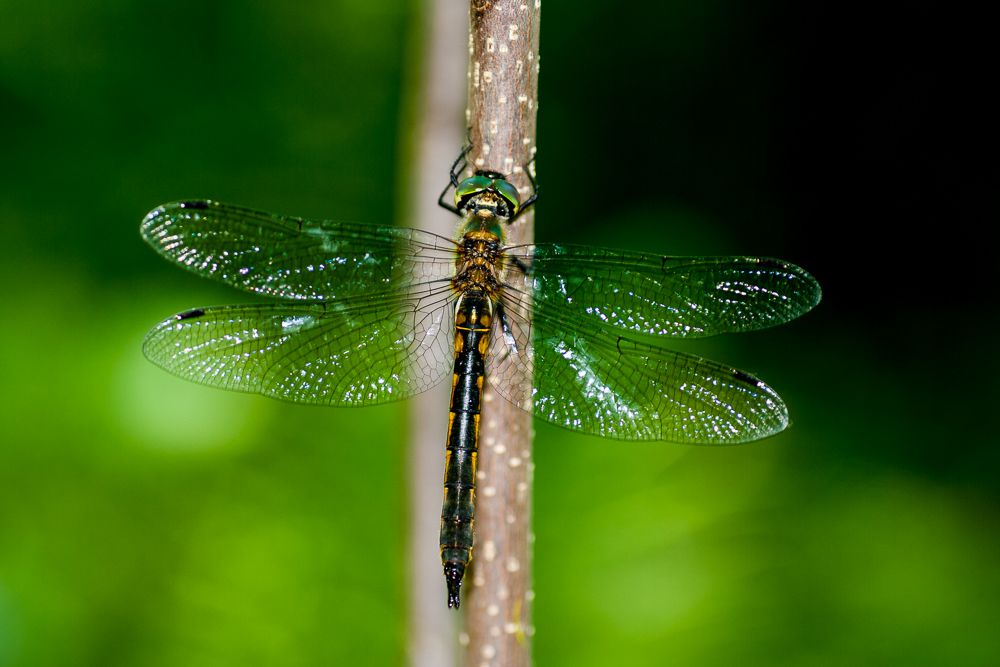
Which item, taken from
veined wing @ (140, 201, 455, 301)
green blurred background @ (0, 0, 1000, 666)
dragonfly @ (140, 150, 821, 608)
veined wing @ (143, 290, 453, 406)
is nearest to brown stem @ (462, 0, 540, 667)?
dragonfly @ (140, 150, 821, 608)

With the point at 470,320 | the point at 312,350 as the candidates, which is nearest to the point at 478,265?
the point at 470,320

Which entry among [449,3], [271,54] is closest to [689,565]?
[449,3]

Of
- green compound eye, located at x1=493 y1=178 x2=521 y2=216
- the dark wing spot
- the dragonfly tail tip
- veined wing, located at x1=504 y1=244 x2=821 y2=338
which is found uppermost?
green compound eye, located at x1=493 y1=178 x2=521 y2=216

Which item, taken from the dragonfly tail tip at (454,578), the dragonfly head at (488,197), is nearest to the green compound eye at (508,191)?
the dragonfly head at (488,197)

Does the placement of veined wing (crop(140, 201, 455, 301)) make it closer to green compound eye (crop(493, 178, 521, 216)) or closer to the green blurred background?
green compound eye (crop(493, 178, 521, 216))

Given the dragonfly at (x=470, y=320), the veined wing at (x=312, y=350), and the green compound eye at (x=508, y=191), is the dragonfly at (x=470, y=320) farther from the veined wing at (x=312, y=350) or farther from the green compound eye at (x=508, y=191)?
the green compound eye at (x=508, y=191)

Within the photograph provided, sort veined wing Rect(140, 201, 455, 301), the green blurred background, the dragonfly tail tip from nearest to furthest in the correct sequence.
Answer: the dragonfly tail tip → veined wing Rect(140, 201, 455, 301) → the green blurred background

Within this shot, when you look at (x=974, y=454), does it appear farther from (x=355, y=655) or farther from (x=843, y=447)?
(x=355, y=655)
